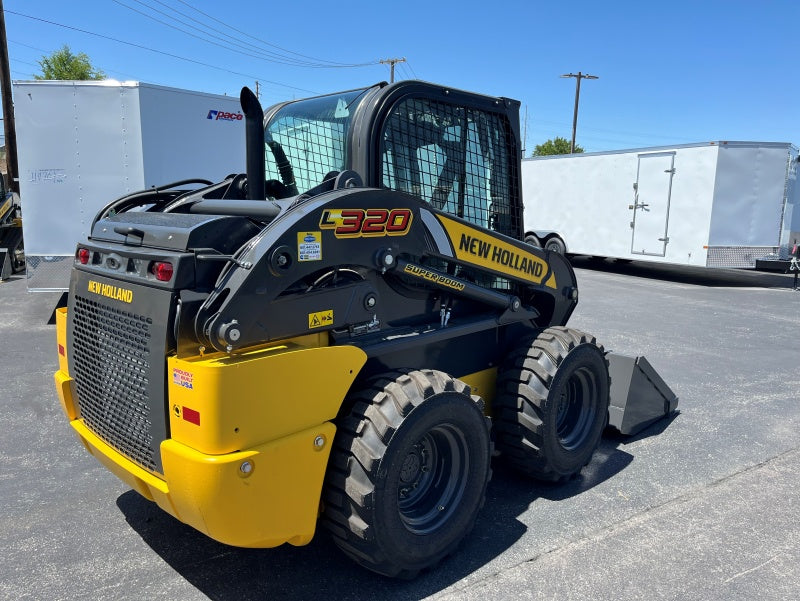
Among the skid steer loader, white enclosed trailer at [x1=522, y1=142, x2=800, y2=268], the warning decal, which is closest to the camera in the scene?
the skid steer loader

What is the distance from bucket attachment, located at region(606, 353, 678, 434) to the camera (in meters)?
4.82

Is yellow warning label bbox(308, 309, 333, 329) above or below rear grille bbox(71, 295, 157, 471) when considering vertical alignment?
above

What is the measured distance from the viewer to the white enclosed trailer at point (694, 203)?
44.5ft

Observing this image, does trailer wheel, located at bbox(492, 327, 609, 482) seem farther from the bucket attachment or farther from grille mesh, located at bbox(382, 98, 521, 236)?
grille mesh, located at bbox(382, 98, 521, 236)

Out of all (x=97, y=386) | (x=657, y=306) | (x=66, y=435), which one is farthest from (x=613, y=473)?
(x=657, y=306)

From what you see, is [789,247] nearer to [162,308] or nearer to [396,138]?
[396,138]

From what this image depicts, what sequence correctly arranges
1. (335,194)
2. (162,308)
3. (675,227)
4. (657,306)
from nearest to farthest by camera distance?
(162,308)
(335,194)
(657,306)
(675,227)

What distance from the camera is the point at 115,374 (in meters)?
2.89

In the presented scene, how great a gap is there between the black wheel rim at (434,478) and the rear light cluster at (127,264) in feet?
4.83

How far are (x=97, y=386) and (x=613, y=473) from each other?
3335 millimetres

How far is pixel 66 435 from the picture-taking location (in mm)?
4863

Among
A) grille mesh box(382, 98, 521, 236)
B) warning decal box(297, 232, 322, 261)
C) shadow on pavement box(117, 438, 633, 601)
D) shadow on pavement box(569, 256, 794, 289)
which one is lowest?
shadow on pavement box(117, 438, 633, 601)

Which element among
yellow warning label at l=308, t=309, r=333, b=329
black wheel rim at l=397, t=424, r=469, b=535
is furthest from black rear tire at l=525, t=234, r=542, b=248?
yellow warning label at l=308, t=309, r=333, b=329

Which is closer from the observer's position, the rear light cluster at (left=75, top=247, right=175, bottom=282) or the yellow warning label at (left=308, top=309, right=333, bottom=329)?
the rear light cluster at (left=75, top=247, right=175, bottom=282)
